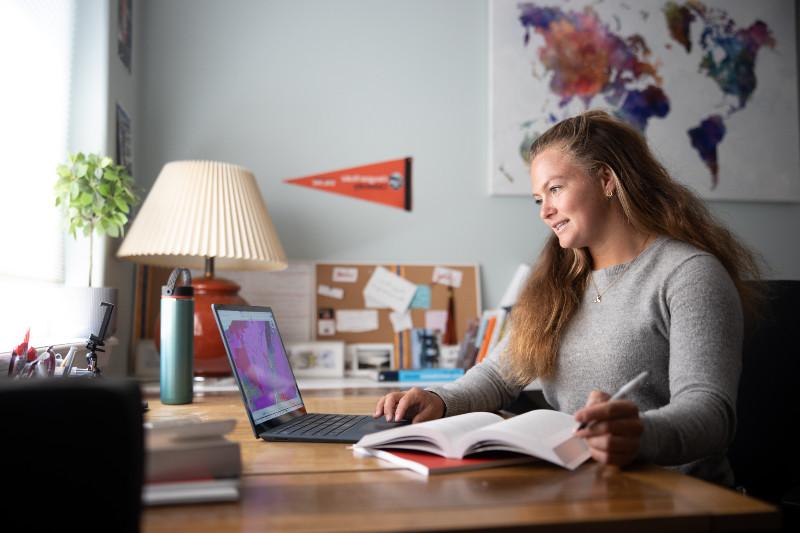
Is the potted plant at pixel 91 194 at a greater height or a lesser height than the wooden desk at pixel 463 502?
greater

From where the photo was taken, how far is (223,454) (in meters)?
0.72

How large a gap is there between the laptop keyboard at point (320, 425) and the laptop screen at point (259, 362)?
0.03 metres

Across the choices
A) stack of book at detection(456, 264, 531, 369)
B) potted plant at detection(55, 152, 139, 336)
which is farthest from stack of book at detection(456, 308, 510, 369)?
potted plant at detection(55, 152, 139, 336)

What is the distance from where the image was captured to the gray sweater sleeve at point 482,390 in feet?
4.07

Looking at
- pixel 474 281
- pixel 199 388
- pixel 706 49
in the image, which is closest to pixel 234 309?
pixel 199 388

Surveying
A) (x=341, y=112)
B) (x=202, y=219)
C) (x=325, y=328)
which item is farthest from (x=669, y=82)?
(x=202, y=219)

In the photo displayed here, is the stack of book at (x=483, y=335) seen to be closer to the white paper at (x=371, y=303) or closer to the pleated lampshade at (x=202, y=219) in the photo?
the white paper at (x=371, y=303)

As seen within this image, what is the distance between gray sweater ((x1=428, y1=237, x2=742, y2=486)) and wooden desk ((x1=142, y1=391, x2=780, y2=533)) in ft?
0.43

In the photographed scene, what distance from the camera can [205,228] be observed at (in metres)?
1.91

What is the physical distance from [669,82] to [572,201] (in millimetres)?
1618

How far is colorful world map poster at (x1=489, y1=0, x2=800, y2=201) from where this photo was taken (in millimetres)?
2578

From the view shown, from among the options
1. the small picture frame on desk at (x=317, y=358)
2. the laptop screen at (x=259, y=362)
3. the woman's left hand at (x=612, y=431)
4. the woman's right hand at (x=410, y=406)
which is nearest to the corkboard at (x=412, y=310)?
the small picture frame on desk at (x=317, y=358)

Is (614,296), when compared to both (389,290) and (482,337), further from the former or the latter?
(389,290)

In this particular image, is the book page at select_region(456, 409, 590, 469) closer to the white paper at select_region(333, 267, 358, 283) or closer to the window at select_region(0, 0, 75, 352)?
the window at select_region(0, 0, 75, 352)
